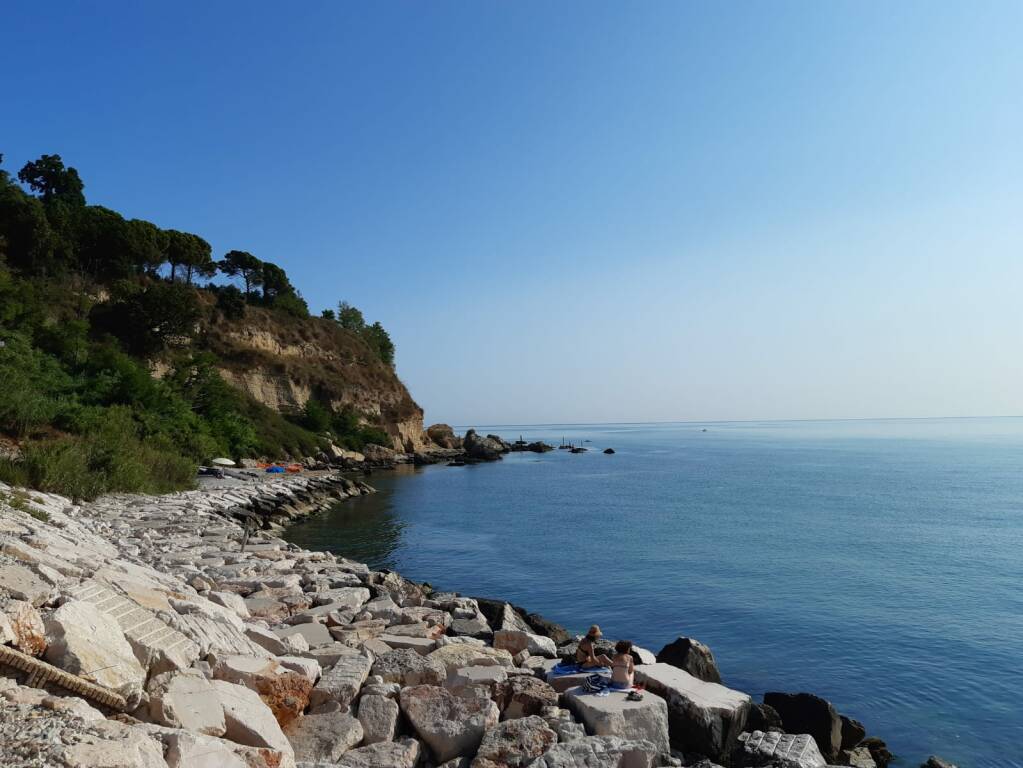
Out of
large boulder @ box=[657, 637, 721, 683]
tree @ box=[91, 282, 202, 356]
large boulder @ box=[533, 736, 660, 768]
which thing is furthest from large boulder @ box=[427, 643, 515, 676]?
tree @ box=[91, 282, 202, 356]

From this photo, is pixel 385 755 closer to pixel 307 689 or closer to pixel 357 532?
pixel 307 689

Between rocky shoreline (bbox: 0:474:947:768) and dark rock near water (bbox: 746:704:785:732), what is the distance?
25 millimetres

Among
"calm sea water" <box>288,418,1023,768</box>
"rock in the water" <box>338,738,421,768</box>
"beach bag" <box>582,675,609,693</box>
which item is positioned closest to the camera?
"rock in the water" <box>338,738,421,768</box>

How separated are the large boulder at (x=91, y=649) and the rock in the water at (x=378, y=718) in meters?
2.04

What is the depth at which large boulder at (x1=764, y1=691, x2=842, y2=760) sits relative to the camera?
902cm

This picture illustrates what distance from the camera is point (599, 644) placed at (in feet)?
33.9

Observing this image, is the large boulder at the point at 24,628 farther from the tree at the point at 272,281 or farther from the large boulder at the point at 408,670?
the tree at the point at 272,281

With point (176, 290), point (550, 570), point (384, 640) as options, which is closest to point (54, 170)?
point (176, 290)

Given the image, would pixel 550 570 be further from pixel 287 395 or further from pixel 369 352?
pixel 369 352

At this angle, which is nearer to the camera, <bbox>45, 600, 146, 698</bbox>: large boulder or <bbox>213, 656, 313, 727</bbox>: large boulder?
<bbox>45, 600, 146, 698</bbox>: large boulder

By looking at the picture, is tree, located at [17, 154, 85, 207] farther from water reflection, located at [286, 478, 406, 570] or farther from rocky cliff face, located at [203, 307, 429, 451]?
water reflection, located at [286, 478, 406, 570]

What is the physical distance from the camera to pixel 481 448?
77.9 meters

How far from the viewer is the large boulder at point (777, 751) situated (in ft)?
24.3

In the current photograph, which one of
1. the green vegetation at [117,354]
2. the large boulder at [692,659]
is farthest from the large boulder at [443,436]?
the large boulder at [692,659]
